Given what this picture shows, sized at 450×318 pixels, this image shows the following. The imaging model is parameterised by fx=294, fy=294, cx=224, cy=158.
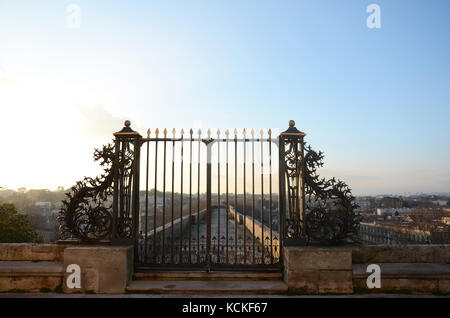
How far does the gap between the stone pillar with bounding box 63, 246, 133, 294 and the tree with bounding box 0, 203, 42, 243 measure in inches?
143

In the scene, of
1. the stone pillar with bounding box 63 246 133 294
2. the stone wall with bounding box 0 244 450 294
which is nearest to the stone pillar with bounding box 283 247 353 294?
the stone wall with bounding box 0 244 450 294

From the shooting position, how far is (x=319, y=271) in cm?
505

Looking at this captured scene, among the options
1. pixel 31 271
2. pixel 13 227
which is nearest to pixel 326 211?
pixel 31 271

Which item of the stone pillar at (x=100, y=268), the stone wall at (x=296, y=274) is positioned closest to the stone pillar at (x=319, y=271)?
the stone wall at (x=296, y=274)

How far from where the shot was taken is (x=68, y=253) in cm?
511

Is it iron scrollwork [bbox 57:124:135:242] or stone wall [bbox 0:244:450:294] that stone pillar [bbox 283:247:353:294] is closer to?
stone wall [bbox 0:244:450:294]

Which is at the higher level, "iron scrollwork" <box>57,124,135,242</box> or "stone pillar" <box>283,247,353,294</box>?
"iron scrollwork" <box>57,124,135,242</box>

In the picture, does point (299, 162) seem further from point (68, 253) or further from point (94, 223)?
point (68, 253)

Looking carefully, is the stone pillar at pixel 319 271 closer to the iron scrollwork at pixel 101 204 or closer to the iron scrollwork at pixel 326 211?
the iron scrollwork at pixel 326 211

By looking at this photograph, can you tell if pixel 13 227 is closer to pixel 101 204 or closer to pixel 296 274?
pixel 101 204

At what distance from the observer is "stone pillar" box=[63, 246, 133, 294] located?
5.03 m

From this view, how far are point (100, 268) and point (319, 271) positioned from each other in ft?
12.3
